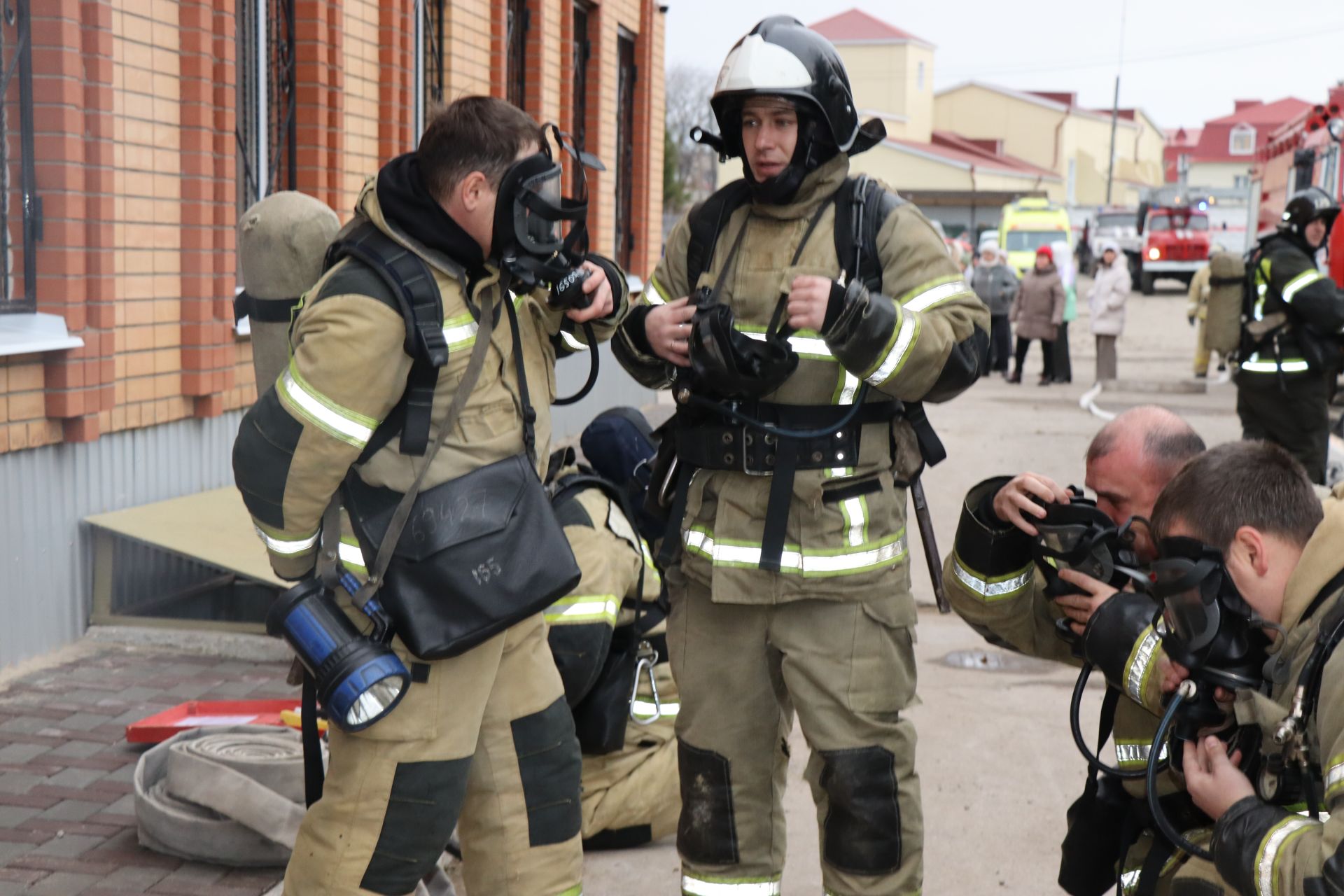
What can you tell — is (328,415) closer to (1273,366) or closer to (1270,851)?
(1270,851)

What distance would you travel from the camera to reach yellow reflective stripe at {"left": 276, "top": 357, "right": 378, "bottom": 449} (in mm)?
2605

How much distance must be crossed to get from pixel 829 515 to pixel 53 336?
134 inches

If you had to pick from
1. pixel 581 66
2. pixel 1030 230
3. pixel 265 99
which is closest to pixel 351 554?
pixel 265 99

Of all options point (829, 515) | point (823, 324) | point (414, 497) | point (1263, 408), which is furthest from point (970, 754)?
point (1263, 408)

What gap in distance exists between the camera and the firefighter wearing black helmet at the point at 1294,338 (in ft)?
26.0

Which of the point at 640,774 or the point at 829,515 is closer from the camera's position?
the point at 829,515

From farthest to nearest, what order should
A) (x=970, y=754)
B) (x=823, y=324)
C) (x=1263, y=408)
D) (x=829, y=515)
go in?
(x=1263, y=408) → (x=970, y=754) → (x=829, y=515) → (x=823, y=324)

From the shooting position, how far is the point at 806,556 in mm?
3096

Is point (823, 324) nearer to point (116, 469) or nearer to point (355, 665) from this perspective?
point (355, 665)

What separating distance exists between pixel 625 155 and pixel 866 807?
11532 millimetres

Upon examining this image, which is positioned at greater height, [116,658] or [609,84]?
[609,84]

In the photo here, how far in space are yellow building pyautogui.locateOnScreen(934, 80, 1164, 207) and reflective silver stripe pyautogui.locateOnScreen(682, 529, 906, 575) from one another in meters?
74.3

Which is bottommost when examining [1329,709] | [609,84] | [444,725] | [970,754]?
[970,754]

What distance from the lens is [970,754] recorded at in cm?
500
